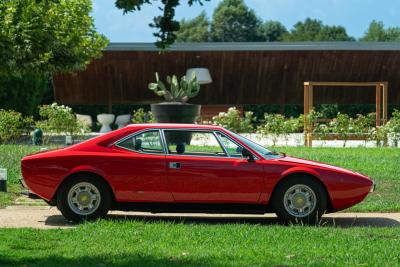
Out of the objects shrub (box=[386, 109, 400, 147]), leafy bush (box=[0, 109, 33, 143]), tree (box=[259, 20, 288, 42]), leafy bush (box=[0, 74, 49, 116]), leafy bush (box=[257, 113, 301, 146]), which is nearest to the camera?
leafy bush (box=[0, 109, 33, 143])

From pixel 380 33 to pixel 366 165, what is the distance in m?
84.1

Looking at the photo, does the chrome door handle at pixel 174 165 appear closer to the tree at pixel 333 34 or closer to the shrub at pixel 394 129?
the shrub at pixel 394 129

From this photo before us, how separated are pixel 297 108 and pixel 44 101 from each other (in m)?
11.5

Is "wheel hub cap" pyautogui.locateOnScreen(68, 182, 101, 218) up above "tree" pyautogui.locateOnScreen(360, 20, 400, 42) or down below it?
below

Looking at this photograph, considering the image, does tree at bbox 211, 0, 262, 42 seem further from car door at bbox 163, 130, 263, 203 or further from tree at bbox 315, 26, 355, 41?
car door at bbox 163, 130, 263, 203

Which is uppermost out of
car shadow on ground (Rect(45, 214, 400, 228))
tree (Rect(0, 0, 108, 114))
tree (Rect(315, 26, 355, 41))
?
tree (Rect(315, 26, 355, 41))

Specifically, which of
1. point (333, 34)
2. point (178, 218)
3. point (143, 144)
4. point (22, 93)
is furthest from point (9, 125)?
point (333, 34)

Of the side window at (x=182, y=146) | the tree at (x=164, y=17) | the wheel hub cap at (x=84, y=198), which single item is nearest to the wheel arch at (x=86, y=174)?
the wheel hub cap at (x=84, y=198)

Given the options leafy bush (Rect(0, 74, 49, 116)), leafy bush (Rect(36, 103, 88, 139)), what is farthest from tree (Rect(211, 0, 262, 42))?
leafy bush (Rect(36, 103, 88, 139))

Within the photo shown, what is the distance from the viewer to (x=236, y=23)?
87.3m

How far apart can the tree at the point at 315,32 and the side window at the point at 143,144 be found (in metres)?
69.8

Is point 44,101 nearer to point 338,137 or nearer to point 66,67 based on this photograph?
point 66,67

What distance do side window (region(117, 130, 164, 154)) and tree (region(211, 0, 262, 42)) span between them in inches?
2980

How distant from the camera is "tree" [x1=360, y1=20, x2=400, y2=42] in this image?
92831 mm
